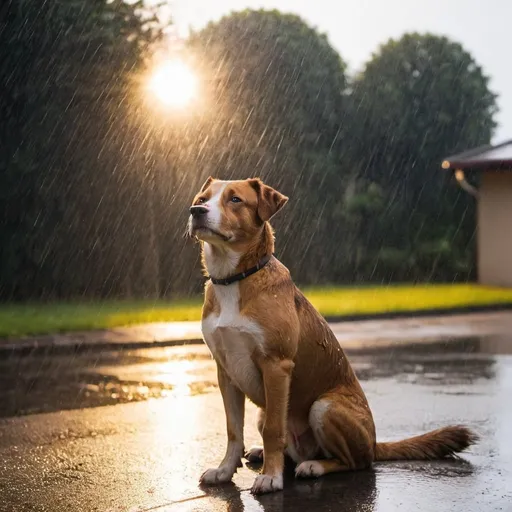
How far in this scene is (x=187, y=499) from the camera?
5777 millimetres

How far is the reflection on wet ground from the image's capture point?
1041cm

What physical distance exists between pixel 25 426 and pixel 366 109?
105 ft

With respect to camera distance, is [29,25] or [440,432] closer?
[440,432]

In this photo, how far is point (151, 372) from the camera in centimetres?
1217

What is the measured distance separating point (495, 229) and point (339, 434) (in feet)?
86.4

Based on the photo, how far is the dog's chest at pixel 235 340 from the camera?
222 inches

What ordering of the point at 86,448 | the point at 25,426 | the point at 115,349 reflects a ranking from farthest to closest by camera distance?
the point at 115,349, the point at 25,426, the point at 86,448

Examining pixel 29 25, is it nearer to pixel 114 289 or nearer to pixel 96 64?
pixel 96 64

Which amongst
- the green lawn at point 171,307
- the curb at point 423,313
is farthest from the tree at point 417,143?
the curb at point 423,313

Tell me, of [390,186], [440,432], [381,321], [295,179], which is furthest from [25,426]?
[390,186]

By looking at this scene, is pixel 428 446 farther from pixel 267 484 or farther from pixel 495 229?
pixel 495 229

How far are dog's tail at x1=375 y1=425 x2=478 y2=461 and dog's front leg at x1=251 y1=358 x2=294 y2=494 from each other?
2.95 feet

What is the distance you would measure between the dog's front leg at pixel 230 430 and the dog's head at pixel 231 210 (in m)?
0.88

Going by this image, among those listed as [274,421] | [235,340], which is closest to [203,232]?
[235,340]
